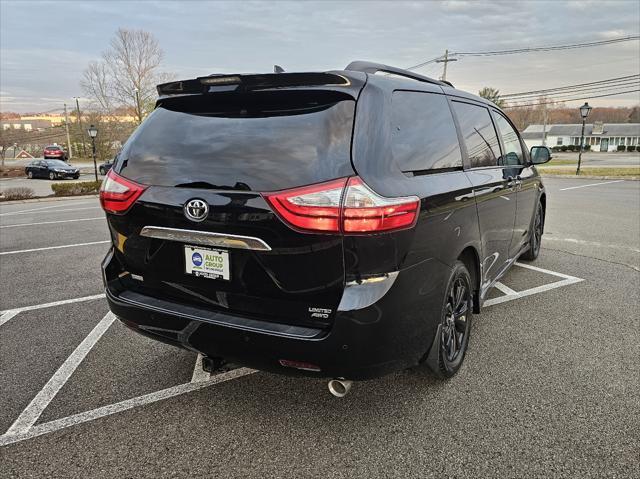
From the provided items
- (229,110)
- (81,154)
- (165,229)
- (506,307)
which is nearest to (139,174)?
(165,229)

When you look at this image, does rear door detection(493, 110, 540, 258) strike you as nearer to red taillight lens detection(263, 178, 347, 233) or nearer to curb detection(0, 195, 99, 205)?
red taillight lens detection(263, 178, 347, 233)

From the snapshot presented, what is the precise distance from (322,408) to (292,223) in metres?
1.22

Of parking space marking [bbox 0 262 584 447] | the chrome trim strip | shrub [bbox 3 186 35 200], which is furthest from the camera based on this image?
shrub [bbox 3 186 35 200]

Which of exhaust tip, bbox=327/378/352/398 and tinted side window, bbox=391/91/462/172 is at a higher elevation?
tinted side window, bbox=391/91/462/172

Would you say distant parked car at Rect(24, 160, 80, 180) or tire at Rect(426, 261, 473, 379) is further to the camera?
distant parked car at Rect(24, 160, 80, 180)

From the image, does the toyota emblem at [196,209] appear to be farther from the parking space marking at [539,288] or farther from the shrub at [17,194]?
the shrub at [17,194]

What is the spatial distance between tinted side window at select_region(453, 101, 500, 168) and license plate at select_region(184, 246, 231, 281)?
185 centimetres

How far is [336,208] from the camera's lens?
6.35 ft

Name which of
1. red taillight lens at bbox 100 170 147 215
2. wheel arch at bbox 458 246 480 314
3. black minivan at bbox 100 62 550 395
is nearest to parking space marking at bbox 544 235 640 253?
wheel arch at bbox 458 246 480 314

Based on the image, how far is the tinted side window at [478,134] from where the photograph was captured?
3.13m

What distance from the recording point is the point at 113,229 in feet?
8.45

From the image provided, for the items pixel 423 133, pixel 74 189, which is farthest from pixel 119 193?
pixel 74 189

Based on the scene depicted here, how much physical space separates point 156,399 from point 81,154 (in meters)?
66.5

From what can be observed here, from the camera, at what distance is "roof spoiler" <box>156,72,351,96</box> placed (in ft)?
7.04
